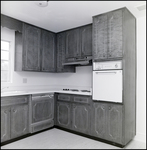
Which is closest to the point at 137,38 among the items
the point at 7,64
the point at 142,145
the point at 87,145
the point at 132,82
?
the point at 132,82

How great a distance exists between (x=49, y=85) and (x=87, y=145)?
200 cm

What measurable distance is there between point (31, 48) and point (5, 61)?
0.62 m

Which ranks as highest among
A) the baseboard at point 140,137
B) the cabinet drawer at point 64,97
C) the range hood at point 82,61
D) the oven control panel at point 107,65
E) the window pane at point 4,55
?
the window pane at point 4,55

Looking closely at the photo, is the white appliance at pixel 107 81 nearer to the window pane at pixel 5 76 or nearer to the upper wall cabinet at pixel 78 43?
the upper wall cabinet at pixel 78 43

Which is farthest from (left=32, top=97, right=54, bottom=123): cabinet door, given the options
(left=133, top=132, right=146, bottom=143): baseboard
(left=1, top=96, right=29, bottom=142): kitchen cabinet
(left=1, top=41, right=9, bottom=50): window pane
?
(left=133, top=132, right=146, bottom=143): baseboard

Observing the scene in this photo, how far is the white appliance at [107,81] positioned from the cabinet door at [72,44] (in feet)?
2.58

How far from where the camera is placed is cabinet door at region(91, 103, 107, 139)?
2.63 m

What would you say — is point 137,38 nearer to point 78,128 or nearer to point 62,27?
point 62,27

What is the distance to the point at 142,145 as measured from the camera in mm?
2592

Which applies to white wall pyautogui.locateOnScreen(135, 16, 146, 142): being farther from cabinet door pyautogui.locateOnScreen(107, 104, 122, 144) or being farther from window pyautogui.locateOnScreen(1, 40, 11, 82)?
window pyautogui.locateOnScreen(1, 40, 11, 82)

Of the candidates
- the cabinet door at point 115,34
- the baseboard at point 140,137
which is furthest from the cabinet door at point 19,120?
the baseboard at point 140,137

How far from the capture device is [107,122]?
2.59 m

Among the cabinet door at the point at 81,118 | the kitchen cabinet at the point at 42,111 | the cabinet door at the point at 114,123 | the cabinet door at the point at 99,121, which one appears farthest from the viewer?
the kitchen cabinet at the point at 42,111

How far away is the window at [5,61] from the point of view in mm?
3104
